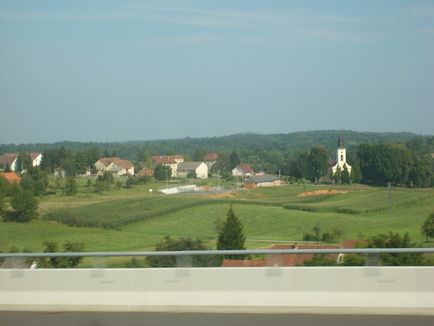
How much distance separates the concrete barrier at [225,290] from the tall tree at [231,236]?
26.7 ft

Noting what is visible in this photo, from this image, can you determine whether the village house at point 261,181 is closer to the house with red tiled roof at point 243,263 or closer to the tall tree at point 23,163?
the tall tree at point 23,163

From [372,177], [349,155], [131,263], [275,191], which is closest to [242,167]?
[275,191]

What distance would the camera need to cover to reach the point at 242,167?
33.7 m

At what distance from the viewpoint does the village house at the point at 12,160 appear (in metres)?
25.3

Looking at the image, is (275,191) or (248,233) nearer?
(248,233)

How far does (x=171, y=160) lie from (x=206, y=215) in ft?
25.3

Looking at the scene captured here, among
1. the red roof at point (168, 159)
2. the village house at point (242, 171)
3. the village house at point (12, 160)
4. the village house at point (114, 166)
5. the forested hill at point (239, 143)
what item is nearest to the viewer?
the village house at point (12, 160)

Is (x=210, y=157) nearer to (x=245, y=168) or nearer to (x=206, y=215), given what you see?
(x=245, y=168)

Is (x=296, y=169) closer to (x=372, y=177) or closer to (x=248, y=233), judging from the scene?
(x=372, y=177)

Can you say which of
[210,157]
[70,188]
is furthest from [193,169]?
[70,188]

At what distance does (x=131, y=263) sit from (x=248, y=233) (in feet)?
39.6

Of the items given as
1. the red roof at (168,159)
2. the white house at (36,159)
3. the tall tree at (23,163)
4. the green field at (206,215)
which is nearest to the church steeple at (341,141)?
the green field at (206,215)

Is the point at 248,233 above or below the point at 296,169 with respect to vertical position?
below

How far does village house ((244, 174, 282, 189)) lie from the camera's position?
102ft
